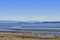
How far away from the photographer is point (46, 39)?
90.3 feet

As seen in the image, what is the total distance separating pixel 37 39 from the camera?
1088 inches

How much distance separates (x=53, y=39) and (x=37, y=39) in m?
2.69

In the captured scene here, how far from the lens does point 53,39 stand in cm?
2736

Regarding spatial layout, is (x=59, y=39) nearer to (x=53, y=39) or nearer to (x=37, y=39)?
(x=53, y=39)

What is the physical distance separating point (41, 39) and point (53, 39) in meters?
2.02

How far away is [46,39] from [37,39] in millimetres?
1523

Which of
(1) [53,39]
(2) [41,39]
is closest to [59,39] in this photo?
(1) [53,39]

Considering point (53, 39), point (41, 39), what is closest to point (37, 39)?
point (41, 39)

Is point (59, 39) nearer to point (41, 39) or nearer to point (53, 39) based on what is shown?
point (53, 39)

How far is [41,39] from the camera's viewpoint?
27.7 metres

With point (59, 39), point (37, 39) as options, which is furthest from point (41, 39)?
point (59, 39)

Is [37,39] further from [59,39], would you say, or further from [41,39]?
[59,39]

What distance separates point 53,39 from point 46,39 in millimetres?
1173

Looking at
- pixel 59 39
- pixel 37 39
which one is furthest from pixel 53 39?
pixel 37 39
